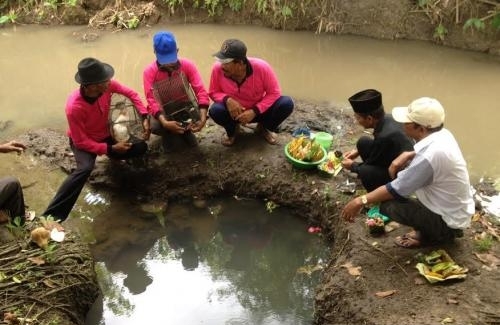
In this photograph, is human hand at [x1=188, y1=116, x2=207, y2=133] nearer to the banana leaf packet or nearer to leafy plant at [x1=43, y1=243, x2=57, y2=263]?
leafy plant at [x1=43, y1=243, x2=57, y2=263]

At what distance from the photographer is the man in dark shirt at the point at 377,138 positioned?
12.6 ft

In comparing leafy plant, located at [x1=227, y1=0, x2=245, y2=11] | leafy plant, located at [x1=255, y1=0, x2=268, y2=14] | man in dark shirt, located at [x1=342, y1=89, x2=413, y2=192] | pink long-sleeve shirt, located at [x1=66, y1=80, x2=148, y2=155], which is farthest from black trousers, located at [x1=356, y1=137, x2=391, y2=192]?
leafy plant, located at [x1=227, y1=0, x2=245, y2=11]

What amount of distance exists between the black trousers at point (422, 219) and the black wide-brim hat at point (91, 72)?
2.76 meters

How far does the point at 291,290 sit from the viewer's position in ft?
13.4

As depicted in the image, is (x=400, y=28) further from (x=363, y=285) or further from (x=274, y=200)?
(x=363, y=285)

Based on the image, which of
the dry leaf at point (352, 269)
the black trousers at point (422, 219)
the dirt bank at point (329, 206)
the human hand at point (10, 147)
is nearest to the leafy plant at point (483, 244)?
the dirt bank at point (329, 206)

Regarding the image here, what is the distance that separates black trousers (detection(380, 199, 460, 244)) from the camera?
11.4 ft

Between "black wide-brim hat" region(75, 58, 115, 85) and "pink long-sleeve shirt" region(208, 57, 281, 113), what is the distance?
1171mm

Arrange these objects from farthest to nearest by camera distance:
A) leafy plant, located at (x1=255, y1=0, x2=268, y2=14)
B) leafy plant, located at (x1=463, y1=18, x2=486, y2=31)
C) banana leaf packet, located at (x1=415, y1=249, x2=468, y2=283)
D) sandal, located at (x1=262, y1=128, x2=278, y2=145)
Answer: leafy plant, located at (x1=255, y1=0, x2=268, y2=14)
leafy plant, located at (x1=463, y1=18, x2=486, y2=31)
sandal, located at (x1=262, y1=128, x2=278, y2=145)
banana leaf packet, located at (x1=415, y1=249, x2=468, y2=283)

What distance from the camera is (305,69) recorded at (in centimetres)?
768

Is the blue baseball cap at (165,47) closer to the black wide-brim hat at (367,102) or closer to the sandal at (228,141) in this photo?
the sandal at (228,141)

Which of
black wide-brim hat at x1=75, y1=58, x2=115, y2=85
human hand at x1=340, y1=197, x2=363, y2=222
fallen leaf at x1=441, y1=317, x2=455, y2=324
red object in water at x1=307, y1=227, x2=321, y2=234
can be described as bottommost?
red object in water at x1=307, y1=227, x2=321, y2=234

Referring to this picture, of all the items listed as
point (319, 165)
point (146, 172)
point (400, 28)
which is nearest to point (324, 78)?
point (400, 28)

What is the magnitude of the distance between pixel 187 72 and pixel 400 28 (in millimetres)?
5175
